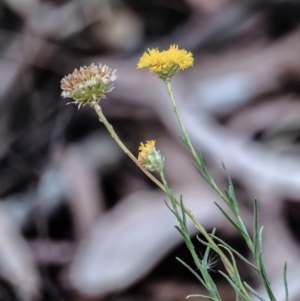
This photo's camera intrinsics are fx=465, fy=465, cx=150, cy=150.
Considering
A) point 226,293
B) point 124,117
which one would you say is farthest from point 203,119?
point 226,293

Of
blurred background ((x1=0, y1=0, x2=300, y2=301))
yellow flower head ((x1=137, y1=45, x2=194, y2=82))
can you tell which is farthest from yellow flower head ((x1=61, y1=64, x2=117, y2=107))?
blurred background ((x1=0, y1=0, x2=300, y2=301))

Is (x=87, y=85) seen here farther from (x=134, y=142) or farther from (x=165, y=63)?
(x=134, y=142)

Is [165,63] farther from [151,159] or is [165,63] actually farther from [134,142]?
[134,142]

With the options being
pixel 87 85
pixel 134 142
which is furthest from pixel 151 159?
pixel 134 142

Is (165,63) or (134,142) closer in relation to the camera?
(165,63)

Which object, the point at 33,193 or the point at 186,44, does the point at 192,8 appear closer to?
the point at 186,44
